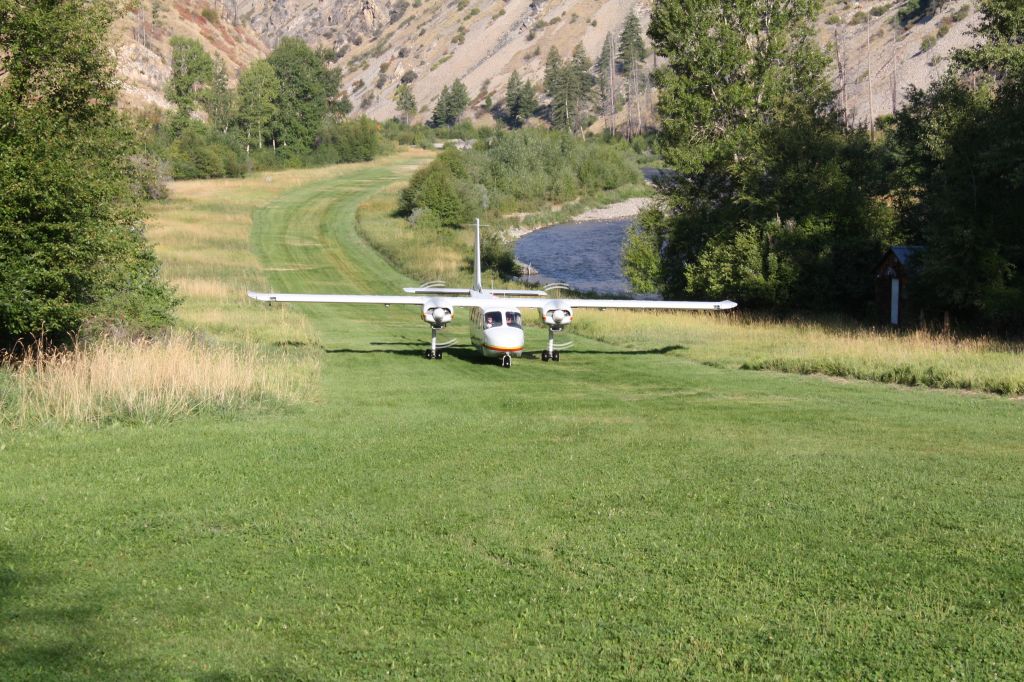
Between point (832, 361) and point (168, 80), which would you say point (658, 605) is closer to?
point (832, 361)

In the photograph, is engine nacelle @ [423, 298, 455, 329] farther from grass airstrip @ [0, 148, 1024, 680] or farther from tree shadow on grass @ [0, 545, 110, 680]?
tree shadow on grass @ [0, 545, 110, 680]

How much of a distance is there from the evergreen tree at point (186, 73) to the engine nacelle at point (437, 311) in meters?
92.9

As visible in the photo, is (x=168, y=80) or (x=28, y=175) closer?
(x=28, y=175)

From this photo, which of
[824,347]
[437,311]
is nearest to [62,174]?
[437,311]

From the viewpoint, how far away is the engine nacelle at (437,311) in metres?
30.3

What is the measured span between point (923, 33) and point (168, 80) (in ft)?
310

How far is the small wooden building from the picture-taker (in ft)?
129

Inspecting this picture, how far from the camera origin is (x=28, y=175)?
1994 centimetres

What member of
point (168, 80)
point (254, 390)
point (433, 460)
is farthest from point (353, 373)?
point (168, 80)

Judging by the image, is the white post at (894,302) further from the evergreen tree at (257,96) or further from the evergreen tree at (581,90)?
the evergreen tree at (581,90)

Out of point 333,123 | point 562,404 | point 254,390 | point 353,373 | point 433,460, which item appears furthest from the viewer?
point 333,123

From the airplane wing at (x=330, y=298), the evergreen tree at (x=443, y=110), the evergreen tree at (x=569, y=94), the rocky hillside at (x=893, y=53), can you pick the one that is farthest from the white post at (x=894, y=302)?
the evergreen tree at (x=443, y=110)

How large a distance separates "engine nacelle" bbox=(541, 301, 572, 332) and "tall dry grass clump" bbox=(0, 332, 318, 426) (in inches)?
448

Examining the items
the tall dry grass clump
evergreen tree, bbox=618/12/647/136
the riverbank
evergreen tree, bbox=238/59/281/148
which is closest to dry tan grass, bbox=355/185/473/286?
the riverbank
